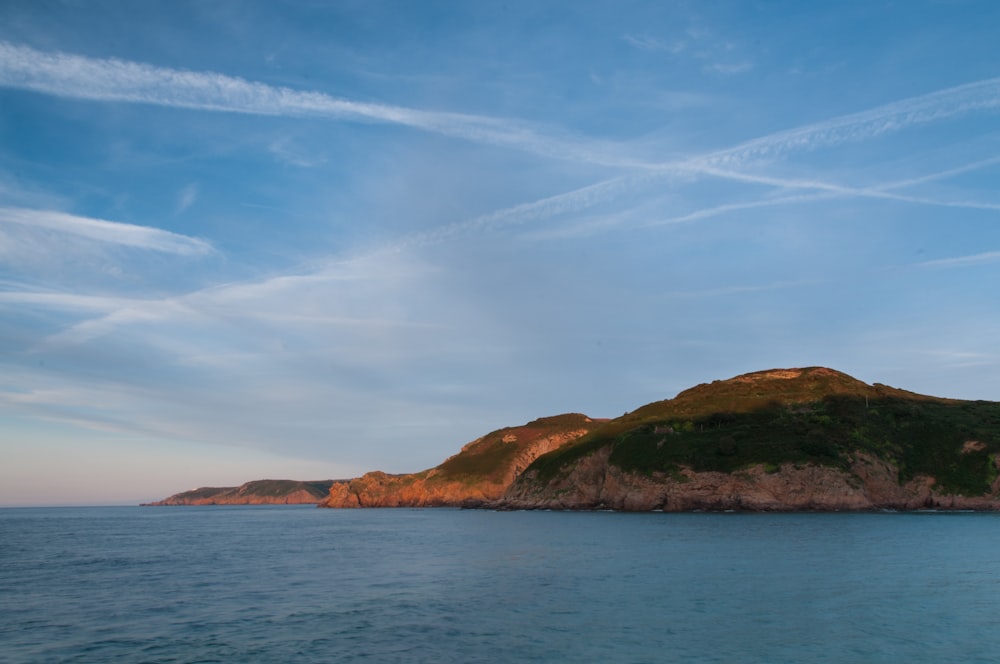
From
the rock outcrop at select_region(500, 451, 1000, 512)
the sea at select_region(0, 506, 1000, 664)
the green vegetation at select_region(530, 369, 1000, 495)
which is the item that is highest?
the green vegetation at select_region(530, 369, 1000, 495)

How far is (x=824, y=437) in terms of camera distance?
488 feet

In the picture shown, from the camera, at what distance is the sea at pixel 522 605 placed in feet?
81.6

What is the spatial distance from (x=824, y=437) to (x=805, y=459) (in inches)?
481

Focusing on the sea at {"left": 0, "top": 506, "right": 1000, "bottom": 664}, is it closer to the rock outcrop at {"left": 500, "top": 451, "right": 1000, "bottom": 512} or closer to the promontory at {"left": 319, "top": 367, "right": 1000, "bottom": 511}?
the rock outcrop at {"left": 500, "top": 451, "right": 1000, "bottom": 512}

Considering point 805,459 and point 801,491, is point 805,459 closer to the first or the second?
point 805,459

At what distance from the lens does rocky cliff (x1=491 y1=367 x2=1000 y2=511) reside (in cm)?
13762

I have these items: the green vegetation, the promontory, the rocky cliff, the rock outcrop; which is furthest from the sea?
the green vegetation

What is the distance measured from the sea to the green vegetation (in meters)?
82.9

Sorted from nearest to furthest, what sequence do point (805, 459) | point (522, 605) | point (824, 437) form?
point (522, 605)
point (805, 459)
point (824, 437)

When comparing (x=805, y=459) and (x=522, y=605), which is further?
(x=805, y=459)

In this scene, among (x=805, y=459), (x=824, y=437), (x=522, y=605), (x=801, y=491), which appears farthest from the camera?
(x=824, y=437)

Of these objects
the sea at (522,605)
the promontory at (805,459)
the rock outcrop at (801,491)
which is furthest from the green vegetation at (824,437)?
the sea at (522,605)

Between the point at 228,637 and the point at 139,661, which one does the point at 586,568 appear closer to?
the point at 228,637

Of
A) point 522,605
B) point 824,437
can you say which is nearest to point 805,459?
point 824,437
